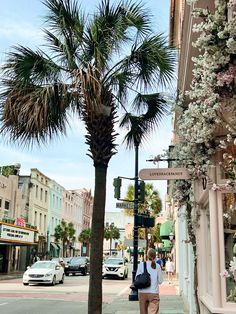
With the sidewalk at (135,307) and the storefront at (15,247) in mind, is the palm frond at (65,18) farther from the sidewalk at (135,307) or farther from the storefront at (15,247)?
the storefront at (15,247)

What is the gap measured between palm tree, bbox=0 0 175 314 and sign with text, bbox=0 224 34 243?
27.0 meters

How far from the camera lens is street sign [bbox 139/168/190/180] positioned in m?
6.95

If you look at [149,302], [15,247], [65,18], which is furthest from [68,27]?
[15,247]

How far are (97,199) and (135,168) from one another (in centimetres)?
957

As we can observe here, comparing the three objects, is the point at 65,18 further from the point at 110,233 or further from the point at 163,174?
the point at 110,233

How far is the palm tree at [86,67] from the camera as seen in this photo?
844cm

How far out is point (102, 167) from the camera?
877 centimetres

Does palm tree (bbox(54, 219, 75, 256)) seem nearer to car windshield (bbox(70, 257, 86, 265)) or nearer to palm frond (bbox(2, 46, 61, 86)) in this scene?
car windshield (bbox(70, 257, 86, 265))

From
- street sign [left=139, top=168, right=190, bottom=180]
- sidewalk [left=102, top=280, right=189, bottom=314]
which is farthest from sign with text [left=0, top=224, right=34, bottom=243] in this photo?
street sign [left=139, top=168, right=190, bottom=180]

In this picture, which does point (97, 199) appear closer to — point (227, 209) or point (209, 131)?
point (227, 209)

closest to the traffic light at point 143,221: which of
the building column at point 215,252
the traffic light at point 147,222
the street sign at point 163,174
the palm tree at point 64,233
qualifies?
the traffic light at point 147,222

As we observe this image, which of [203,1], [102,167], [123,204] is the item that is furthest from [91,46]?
[123,204]

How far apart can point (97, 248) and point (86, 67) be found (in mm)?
3204

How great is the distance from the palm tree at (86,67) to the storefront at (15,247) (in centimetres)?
2693
